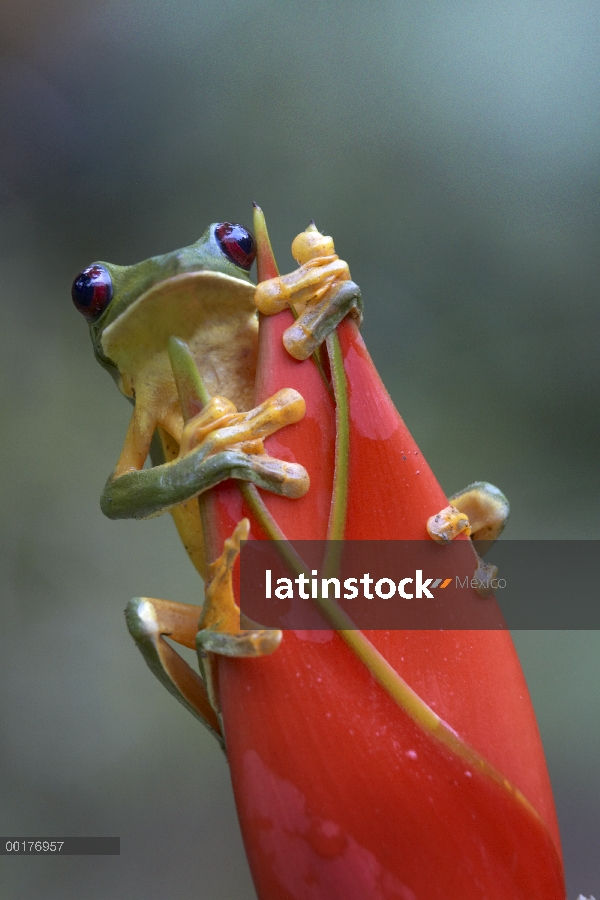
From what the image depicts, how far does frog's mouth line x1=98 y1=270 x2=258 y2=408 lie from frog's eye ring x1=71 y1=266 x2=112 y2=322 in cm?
3

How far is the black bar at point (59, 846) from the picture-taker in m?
1.14

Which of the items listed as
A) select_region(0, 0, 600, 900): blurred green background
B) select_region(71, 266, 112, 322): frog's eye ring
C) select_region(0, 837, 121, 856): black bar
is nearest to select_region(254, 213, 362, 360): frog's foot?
select_region(71, 266, 112, 322): frog's eye ring

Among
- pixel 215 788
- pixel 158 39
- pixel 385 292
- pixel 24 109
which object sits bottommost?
pixel 215 788

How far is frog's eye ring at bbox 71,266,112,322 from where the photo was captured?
0.82 meters

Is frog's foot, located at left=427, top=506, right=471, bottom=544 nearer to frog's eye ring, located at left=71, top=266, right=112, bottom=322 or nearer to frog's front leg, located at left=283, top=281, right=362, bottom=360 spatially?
frog's front leg, located at left=283, top=281, right=362, bottom=360

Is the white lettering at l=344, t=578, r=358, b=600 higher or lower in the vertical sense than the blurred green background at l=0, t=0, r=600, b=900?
lower

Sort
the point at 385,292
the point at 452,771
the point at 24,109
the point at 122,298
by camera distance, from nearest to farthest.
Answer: the point at 452,771 < the point at 122,298 < the point at 24,109 < the point at 385,292

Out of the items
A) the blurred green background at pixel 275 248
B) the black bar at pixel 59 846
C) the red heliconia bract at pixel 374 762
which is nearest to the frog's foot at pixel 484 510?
the red heliconia bract at pixel 374 762

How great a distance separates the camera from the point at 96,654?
1.30 meters

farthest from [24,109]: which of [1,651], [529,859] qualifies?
[529,859]

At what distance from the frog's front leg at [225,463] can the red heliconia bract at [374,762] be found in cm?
2

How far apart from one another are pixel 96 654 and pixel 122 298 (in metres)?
0.70

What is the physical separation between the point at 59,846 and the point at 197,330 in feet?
2.56

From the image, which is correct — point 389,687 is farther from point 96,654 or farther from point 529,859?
point 96,654
